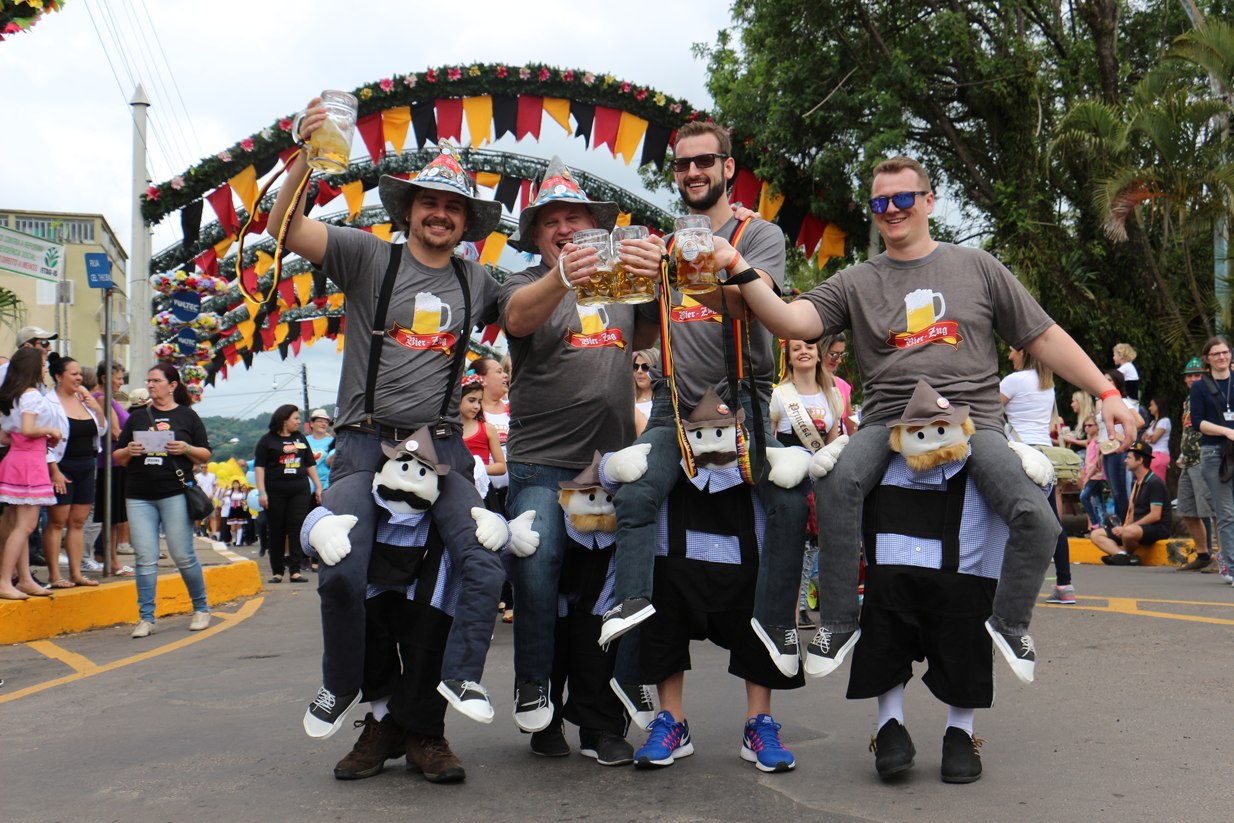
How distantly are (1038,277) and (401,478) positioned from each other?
1416 cm

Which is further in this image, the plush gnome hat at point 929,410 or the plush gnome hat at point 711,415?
the plush gnome hat at point 711,415

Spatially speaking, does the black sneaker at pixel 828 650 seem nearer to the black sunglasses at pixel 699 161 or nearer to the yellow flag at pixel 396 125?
the black sunglasses at pixel 699 161

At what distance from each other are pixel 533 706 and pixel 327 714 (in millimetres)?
744

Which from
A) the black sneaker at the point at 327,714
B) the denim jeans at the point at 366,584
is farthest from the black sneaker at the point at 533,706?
the black sneaker at the point at 327,714

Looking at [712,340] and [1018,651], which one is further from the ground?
[712,340]

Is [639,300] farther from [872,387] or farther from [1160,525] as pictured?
[1160,525]

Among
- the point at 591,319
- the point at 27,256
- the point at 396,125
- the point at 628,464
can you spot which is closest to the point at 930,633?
the point at 628,464

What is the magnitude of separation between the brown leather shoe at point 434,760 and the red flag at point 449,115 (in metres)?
14.0

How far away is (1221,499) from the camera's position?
10250 mm

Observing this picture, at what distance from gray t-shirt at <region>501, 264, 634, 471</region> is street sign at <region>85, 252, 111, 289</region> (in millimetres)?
7622

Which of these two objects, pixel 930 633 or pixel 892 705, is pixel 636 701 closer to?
pixel 892 705

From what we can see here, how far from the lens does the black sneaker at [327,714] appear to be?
4.15m

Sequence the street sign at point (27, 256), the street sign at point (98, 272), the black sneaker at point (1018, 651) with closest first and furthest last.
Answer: the black sneaker at point (1018, 651) → the street sign at point (98, 272) → the street sign at point (27, 256)

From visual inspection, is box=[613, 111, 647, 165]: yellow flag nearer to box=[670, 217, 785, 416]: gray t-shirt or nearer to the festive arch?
the festive arch
